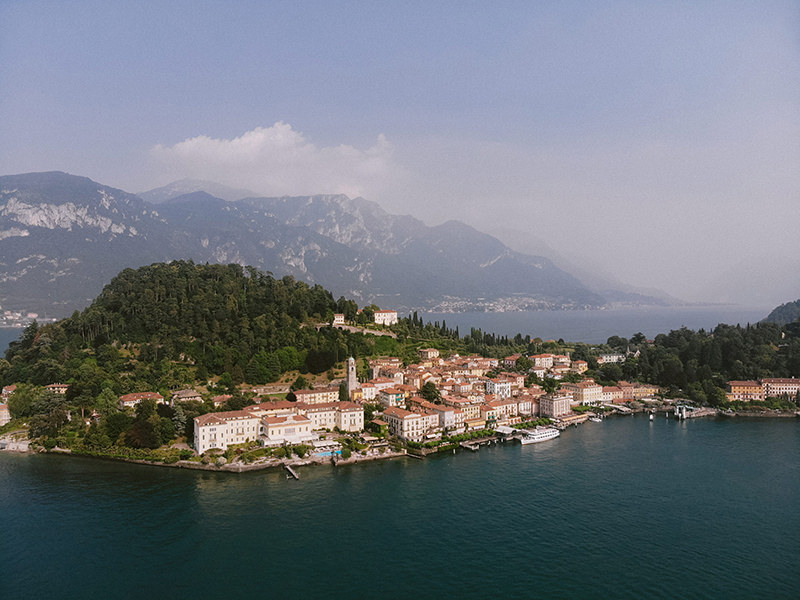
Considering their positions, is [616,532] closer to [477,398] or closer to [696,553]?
[696,553]

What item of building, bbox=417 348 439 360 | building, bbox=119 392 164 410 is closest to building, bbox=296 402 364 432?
building, bbox=119 392 164 410

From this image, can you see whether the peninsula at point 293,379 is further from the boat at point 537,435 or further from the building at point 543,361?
the boat at point 537,435

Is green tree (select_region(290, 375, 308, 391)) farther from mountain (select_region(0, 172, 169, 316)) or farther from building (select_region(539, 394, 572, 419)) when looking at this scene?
mountain (select_region(0, 172, 169, 316))

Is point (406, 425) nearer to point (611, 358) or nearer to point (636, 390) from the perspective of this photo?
point (636, 390)

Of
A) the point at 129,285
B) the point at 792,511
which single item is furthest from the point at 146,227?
the point at 792,511

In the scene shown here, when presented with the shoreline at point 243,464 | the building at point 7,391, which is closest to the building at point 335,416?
the shoreline at point 243,464

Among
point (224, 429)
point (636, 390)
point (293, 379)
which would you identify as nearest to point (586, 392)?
point (636, 390)
